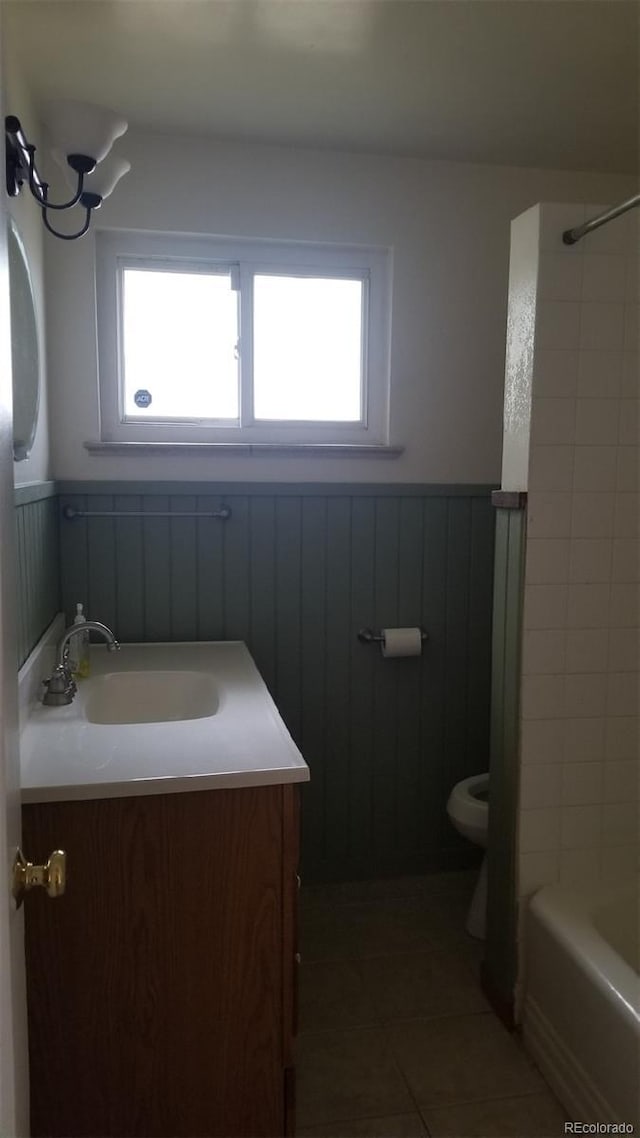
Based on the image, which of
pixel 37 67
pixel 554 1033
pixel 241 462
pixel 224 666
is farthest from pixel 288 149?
pixel 554 1033

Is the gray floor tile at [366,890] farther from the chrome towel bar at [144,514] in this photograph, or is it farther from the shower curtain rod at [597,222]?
the shower curtain rod at [597,222]

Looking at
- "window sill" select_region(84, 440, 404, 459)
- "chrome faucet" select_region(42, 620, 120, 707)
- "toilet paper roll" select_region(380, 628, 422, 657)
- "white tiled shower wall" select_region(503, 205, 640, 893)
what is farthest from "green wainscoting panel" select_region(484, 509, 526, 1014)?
"chrome faucet" select_region(42, 620, 120, 707)

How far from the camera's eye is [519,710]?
1902 millimetres

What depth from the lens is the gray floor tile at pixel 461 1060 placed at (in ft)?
5.88

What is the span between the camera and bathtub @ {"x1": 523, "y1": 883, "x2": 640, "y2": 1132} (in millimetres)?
1533

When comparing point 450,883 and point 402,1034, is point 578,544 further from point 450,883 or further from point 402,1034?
point 450,883

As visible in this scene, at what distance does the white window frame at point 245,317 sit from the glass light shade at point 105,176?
2.09 feet

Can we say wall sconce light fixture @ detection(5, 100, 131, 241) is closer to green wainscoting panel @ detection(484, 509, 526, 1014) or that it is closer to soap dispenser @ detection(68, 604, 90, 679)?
soap dispenser @ detection(68, 604, 90, 679)

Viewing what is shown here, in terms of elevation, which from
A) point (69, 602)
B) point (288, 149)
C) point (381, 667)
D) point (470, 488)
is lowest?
point (381, 667)

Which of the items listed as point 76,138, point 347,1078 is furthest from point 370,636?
point 76,138

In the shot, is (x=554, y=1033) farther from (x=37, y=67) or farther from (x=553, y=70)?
(x=37, y=67)

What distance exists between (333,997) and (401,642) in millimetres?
1006

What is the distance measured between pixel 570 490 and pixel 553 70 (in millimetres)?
1017

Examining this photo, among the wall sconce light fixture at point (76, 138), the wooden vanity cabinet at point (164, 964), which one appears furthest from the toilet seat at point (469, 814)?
the wall sconce light fixture at point (76, 138)
